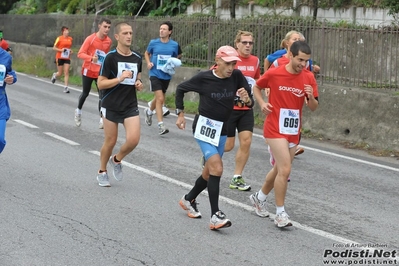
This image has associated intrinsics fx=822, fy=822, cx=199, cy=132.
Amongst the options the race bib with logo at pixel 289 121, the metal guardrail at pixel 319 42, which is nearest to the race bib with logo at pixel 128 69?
the race bib with logo at pixel 289 121

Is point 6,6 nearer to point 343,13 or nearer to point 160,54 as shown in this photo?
point 343,13

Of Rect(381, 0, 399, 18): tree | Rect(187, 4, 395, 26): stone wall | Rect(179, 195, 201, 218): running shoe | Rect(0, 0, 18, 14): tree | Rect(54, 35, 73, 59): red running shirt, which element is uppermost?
Rect(381, 0, 399, 18): tree

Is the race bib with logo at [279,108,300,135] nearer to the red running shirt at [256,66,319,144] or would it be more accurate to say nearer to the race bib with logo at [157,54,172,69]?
the red running shirt at [256,66,319,144]

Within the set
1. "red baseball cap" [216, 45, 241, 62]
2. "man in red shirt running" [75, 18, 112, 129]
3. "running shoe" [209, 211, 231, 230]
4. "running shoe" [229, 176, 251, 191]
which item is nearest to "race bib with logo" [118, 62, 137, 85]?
"running shoe" [229, 176, 251, 191]

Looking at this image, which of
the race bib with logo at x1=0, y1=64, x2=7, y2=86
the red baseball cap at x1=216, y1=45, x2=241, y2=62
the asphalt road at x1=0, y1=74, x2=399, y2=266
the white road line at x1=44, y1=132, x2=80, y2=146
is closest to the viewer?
the asphalt road at x1=0, y1=74, x2=399, y2=266

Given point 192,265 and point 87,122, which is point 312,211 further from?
point 87,122

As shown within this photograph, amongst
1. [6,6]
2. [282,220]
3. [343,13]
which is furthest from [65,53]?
[6,6]

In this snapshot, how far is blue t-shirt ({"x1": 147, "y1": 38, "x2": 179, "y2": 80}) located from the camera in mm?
14773

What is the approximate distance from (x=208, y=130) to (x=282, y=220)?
3.68 feet

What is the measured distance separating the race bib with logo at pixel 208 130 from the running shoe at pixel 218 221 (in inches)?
27.9

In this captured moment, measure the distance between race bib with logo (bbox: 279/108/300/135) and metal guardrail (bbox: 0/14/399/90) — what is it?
630cm

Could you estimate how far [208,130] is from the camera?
798 centimetres

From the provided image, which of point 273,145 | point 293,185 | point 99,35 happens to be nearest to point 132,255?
point 273,145

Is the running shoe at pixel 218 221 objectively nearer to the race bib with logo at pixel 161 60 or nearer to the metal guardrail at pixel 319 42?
the metal guardrail at pixel 319 42
